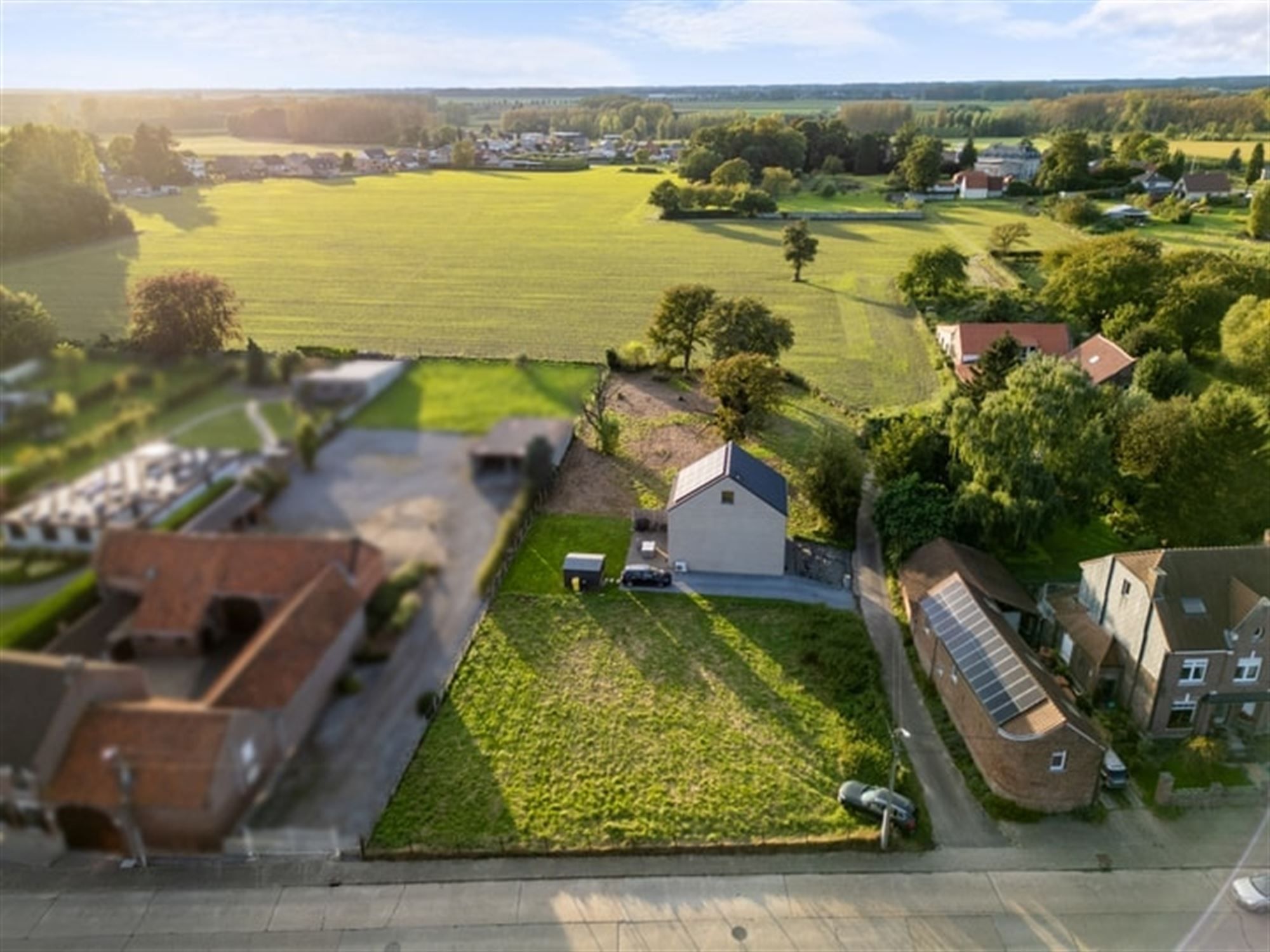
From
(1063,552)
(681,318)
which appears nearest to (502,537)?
(1063,552)

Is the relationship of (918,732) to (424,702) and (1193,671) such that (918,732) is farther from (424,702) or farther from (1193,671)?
(424,702)

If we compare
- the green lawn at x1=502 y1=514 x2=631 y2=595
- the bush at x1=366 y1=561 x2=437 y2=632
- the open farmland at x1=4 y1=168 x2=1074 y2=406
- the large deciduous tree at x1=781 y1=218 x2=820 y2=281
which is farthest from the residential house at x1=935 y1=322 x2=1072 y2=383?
the bush at x1=366 y1=561 x2=437 y2=632

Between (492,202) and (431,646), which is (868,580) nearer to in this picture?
(431,646)

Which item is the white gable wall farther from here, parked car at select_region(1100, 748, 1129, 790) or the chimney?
the chimney

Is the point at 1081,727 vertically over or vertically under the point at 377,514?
under

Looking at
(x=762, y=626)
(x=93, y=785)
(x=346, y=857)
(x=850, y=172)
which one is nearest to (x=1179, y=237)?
(x=850, y=172)

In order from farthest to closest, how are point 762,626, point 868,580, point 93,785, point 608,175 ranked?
point 608,175 < point 868,580 < point 762,626 < point 93,785

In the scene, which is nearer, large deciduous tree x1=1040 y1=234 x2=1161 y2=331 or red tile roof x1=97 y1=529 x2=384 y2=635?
red tile roof x1=97 y1=529 x2=384 y2=635
